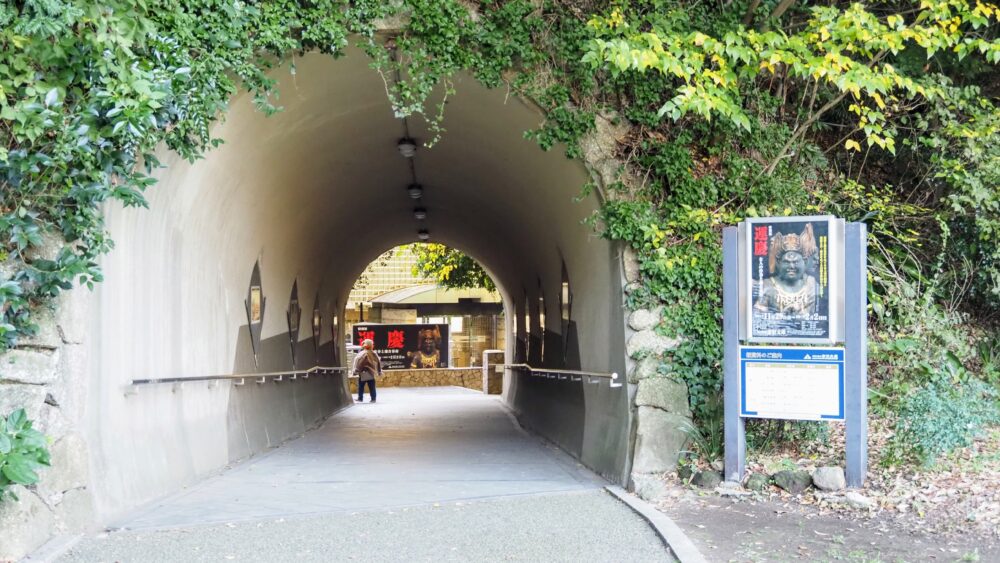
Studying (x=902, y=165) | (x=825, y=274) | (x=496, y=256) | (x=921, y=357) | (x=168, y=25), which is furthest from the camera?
(x=496, y=256)

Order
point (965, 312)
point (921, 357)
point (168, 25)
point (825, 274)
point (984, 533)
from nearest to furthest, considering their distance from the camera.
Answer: point (984, 533) < point (168, 25) < point (825, 274) < point (921, 357) < point (965, 312)

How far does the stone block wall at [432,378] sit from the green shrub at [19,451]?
2100 cm

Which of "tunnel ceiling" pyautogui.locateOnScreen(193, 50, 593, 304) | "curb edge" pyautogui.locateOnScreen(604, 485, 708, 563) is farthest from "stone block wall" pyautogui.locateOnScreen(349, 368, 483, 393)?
"curb edge" pyautogui.locateOnScreen(604, 485, 708, 563)

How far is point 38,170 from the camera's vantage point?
5309 millimetres

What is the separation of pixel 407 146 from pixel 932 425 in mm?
6684

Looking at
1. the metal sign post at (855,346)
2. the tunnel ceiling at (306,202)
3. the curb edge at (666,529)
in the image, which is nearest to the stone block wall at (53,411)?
the tunnel ceiling at (306,202)

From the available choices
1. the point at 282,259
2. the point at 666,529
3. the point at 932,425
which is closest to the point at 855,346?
the point at 932,425

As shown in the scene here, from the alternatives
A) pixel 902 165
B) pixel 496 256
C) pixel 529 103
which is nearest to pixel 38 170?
pixel 529 103

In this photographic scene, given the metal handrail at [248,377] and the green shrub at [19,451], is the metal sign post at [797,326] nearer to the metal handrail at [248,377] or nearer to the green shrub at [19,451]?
the metal handrail at [248,377]

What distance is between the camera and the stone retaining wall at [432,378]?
26.9 m

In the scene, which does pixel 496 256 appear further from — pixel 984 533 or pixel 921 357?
pixel 984 533

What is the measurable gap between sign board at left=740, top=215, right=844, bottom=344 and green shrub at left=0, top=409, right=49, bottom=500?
4.79 m

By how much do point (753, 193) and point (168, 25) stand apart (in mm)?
4983

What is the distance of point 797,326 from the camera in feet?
21.6
